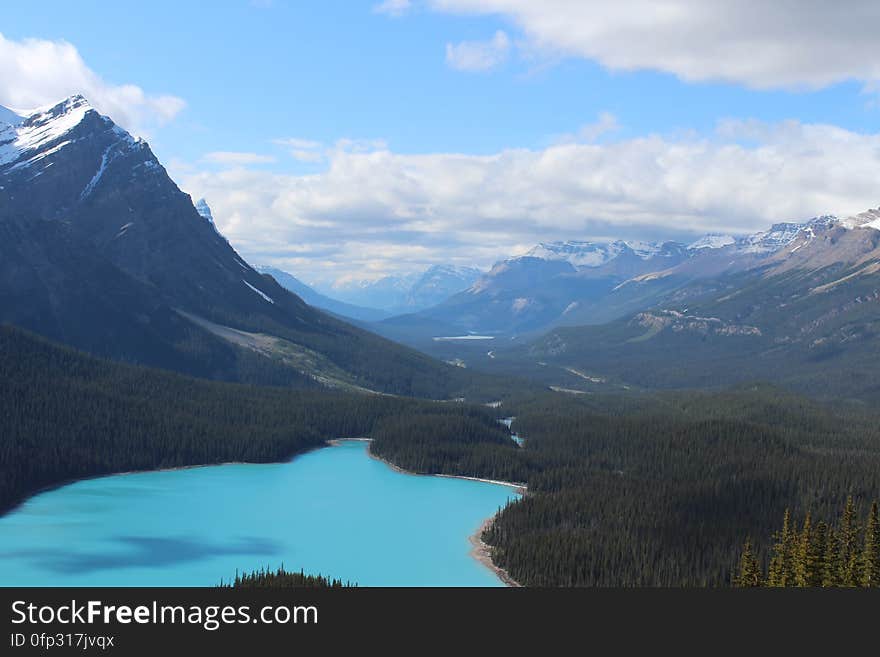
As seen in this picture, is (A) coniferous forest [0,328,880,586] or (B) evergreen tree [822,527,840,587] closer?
(B) evergreen tree [822,527,840,587]

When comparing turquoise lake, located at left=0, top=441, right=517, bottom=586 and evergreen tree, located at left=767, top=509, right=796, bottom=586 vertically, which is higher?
evergreen tree, located at left=767, top=509, right=796, bottom=586

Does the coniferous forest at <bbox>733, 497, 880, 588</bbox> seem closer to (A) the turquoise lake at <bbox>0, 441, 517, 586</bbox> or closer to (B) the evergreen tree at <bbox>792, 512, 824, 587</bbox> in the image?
(B) the evergreen tree at <bbox>792, 512, 824, 587</bbox>

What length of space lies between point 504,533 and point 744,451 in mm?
66944

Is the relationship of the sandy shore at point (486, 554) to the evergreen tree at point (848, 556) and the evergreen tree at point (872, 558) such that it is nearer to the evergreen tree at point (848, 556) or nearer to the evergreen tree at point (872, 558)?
the evergreen tree at point (848, 556)

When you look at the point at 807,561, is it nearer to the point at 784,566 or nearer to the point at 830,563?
the point at 830,563

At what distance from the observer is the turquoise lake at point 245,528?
4626 inches

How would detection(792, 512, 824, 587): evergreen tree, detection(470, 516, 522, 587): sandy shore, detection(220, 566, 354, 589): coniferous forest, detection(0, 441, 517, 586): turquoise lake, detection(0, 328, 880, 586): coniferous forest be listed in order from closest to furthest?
detection(792, 512, 824, 587): evergreen tree, detection(220, 566, 354, 589): coniferous forest, detection(0, 328, 880, 586): coniferous forest, detection(470, 516, 522, 587): sandy shore, detection(0, 441, 517, 586): turquoise lake

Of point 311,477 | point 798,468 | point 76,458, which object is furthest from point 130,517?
point 798,468

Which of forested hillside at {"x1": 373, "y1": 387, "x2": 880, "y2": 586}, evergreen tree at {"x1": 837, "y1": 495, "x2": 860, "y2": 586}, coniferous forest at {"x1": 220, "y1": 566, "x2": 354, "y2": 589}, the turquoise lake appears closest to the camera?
evergreen tree at {"x1": 837, "y1": 495, "x2": 860, "y2": 586}

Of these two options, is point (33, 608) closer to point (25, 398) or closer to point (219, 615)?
point (219, 615)

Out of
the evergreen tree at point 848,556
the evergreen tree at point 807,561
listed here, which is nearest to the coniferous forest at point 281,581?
the evergreen tree at point 807,561

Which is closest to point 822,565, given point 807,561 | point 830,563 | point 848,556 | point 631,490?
point 830,563

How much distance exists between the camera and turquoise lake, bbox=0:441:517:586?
118m

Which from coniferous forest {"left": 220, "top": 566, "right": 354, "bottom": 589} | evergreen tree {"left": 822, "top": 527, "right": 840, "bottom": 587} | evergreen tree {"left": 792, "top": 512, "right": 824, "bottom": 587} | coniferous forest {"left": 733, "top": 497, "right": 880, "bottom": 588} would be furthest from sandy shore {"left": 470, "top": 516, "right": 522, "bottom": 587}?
evergreen tree {"left": 822, "top": 527, "right": 840, "bottom": 587}
